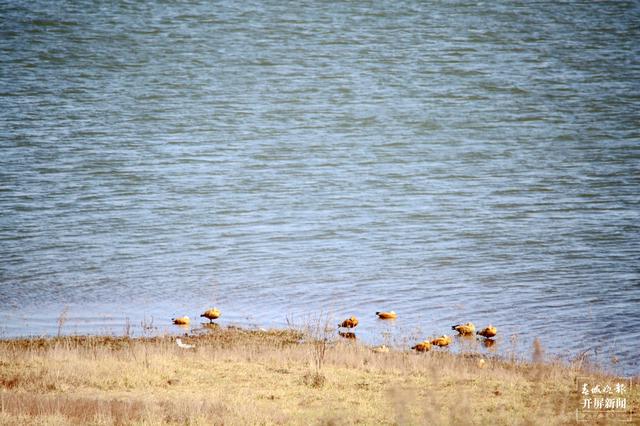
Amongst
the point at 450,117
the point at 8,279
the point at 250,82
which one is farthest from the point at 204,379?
the point at 250,82

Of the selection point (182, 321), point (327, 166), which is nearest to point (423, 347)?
point (182, 321)

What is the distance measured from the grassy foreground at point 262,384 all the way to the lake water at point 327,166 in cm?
203

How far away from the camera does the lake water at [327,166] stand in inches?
738

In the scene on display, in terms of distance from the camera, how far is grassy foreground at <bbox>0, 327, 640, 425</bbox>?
10.1 meters

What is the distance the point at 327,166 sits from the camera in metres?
37.2

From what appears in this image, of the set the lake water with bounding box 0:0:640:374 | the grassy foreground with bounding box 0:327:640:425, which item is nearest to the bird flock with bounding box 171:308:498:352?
the lake water with bounding box 0:0:640:374

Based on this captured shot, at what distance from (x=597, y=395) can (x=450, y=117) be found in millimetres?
34461

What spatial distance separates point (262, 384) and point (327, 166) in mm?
25656

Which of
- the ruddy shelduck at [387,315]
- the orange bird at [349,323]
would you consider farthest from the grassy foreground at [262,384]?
the ruddy shelduck at [387,315]

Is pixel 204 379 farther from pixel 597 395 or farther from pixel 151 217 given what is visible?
pixel 151 217

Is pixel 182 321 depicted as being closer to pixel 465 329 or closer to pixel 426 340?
pixel 426 340

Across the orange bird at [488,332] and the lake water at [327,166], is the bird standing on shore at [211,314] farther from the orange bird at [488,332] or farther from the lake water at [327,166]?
the orange bird at [488,332]

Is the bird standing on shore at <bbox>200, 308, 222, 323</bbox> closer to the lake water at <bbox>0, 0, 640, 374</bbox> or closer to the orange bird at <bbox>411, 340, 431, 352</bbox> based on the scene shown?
the lake water at <bbox>0, 0, 640, 374</bbox>

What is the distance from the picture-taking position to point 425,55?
54219 mm
